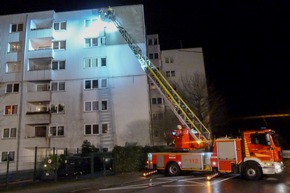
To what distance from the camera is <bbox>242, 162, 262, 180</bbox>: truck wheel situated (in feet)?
49.4

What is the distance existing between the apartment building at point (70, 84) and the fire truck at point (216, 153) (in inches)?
490

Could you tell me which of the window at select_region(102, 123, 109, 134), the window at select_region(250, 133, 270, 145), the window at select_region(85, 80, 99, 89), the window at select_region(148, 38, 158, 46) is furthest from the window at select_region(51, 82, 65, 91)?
the window at select_region(250, 133, 270, 145)

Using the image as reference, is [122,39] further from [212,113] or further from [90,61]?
[212,113]

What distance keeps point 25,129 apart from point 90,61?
1105 cm

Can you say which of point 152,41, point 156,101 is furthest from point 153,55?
point 156,101

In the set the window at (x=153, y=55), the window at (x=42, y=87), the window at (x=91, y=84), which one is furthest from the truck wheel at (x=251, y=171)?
the window at (x=153, y=55)

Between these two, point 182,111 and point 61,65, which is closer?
point 182,111

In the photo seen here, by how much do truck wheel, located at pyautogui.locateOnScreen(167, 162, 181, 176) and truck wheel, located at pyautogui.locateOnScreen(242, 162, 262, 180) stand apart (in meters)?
4.26


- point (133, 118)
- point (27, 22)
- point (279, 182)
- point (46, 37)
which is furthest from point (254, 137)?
point (27, 22)

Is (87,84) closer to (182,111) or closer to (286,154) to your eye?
(182,111)

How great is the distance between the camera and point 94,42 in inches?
1428

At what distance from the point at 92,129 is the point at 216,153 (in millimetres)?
19492

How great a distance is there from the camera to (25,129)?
3462 centimetres

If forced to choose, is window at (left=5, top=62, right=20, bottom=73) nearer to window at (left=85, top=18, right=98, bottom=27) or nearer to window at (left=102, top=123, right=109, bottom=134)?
window at (left=85, top=18, right=98, bottom=27)
